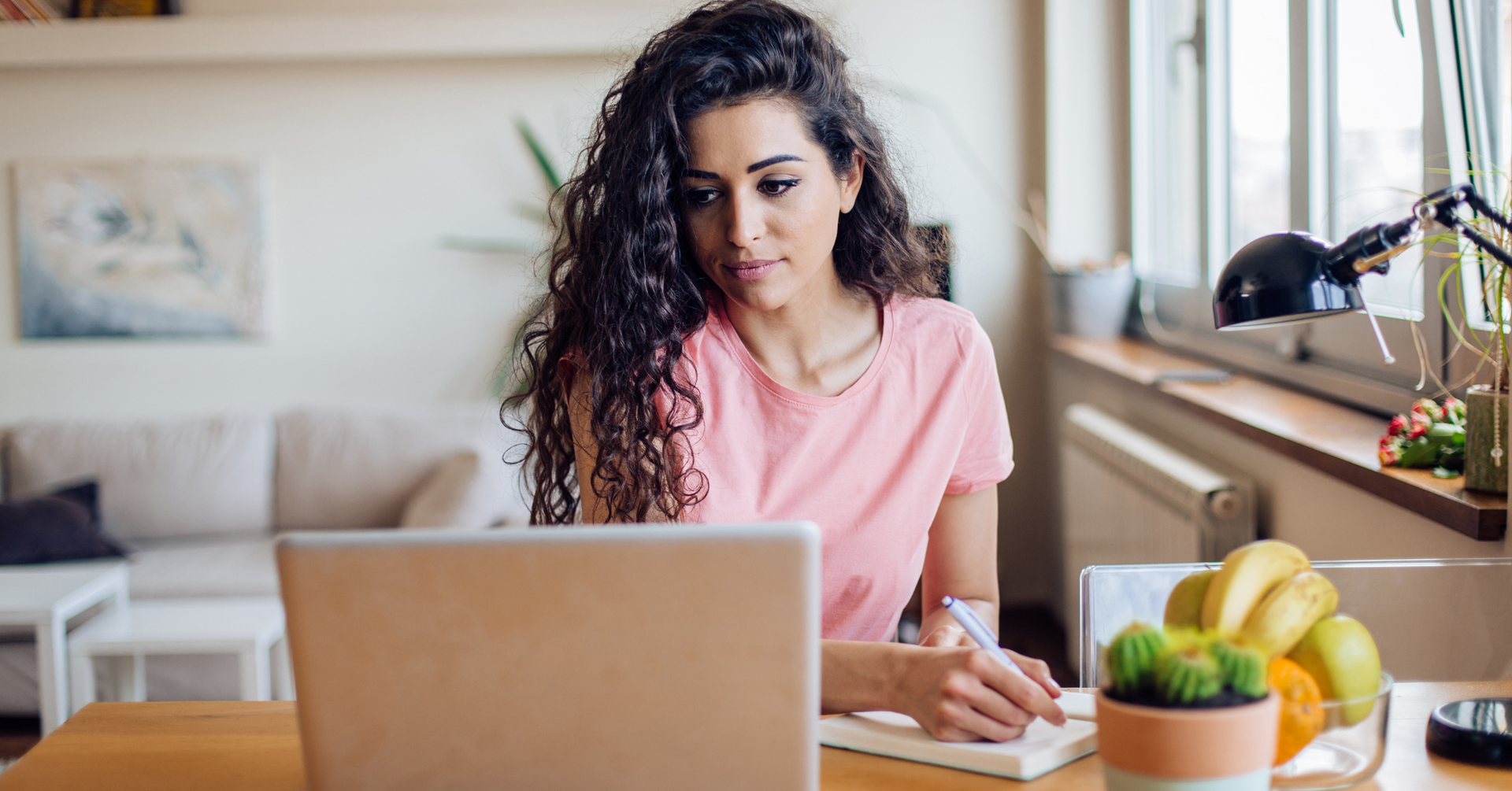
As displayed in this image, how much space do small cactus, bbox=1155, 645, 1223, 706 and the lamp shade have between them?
14.0 inches

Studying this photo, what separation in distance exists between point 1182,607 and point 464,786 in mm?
488

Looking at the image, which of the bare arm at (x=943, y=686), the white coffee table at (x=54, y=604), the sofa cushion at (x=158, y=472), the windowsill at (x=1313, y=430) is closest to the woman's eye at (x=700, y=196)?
the bare arm at (x=943, y=686)

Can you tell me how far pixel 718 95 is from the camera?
1272mm

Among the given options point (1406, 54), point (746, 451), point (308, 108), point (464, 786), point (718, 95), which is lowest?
point (464, 786)

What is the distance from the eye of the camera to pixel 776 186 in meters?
1.28

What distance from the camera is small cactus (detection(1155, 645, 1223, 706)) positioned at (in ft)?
2.05

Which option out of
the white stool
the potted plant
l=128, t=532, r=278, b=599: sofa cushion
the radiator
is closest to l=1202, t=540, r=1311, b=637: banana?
the potted plant

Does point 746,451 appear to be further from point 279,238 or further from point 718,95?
point 279,238

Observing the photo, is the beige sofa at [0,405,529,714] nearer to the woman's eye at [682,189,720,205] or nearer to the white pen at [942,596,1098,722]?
the woman's eye at [682,189,720,205]

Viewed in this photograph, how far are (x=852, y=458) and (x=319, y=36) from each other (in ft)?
8.80

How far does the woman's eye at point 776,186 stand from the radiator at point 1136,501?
867 mm

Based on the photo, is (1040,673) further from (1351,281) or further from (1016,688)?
(1351,281)

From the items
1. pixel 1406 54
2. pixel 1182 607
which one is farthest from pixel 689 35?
pixel 1406 54

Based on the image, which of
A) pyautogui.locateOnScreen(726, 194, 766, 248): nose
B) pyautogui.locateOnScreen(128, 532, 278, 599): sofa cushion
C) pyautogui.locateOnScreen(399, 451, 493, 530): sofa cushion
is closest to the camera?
pyautogui.locateOnScreen(726, 194, 766, 248): nose
